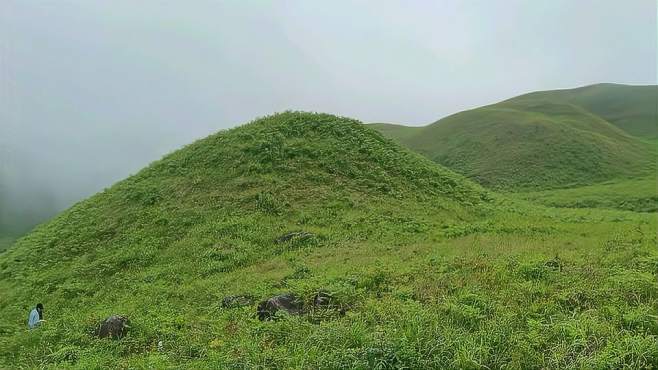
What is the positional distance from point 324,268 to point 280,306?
4511 millimetres

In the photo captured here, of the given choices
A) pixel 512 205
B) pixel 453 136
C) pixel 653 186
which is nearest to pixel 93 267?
pixel 512 205

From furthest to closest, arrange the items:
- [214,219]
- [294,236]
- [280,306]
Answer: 1. [214,219]
2. [294,236]
3. [280,306]

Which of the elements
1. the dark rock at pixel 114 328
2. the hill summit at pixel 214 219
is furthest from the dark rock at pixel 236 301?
the dark rock at pixel 114 328

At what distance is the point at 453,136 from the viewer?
7531cm

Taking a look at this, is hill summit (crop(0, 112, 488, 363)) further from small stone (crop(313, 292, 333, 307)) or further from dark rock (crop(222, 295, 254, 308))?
small stone (crop(313, 292, 333, 307))

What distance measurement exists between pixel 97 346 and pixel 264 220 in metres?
12.4

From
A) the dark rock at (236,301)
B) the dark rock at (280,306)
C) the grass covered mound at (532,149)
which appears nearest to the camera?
the dark rock at (280,306)

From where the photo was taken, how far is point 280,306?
11.4 metres

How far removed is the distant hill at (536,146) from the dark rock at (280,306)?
43.8 m

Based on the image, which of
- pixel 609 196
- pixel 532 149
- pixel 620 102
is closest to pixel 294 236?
pixel 609 196

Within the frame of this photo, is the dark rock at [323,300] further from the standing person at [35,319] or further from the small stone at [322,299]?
the standing person at [35,319]

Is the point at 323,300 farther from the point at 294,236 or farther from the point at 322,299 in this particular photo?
the point at 294,236

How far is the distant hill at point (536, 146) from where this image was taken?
2088 inches

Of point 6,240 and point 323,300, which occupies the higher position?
point 323,300
